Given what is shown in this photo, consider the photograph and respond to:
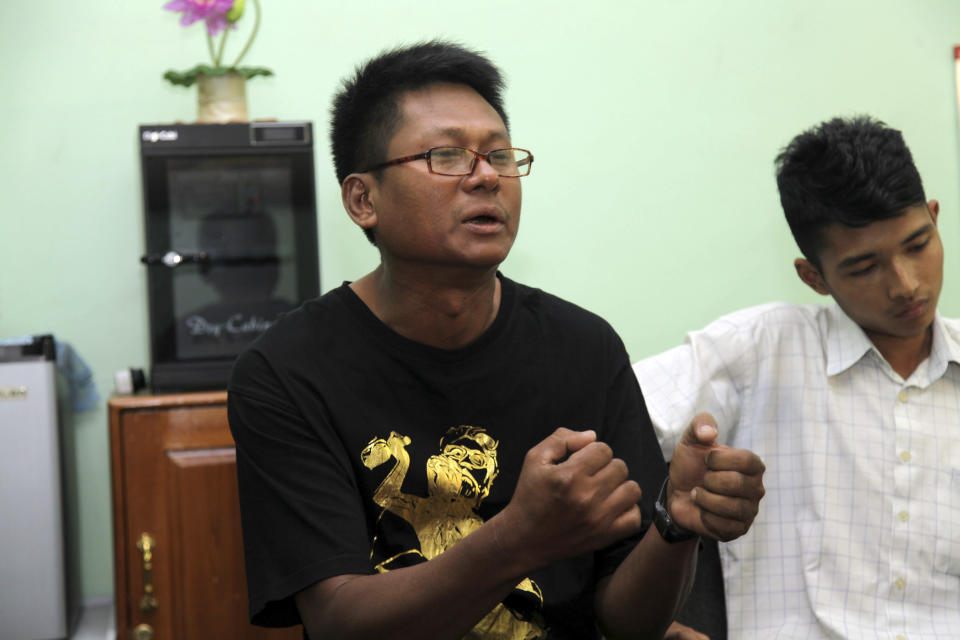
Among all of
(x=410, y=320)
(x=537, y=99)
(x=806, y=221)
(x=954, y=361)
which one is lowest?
(x=954, y=361)

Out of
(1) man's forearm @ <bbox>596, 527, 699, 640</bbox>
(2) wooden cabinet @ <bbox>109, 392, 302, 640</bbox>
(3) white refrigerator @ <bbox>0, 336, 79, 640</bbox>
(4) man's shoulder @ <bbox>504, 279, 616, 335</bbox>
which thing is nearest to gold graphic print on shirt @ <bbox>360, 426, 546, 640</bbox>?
(1) man's forearm @ <bbox>596, 527, 699, 640</bbox>

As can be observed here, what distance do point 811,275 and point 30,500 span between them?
1.71 meters

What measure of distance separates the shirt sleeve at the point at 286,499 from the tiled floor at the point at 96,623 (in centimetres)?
129

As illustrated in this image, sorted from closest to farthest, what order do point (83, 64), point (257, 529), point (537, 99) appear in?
point (257, 529) < point (83, 64) < point (537, 99)

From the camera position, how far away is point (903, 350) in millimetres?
1575

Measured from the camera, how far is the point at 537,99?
2.76 metres

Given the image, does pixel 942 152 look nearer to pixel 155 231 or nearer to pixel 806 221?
pixel 806 221

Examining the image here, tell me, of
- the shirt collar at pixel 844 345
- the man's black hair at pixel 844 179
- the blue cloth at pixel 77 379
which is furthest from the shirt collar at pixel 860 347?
the blue cloth at pixel 77 379

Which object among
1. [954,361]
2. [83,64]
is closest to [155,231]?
[83,64]

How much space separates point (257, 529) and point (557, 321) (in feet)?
1.65

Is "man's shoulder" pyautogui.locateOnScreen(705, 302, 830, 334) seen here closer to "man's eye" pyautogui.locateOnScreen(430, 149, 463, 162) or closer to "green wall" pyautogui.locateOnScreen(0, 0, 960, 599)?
"man's eye" pyautogui.locateOnScreen(430, 149, 463, 162)

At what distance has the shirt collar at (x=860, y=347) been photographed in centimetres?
154

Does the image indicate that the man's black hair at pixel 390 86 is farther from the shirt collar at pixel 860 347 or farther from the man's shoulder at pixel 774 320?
the shirt collar at pixel 860 347

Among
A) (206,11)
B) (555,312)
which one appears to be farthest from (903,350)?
(206,11)
